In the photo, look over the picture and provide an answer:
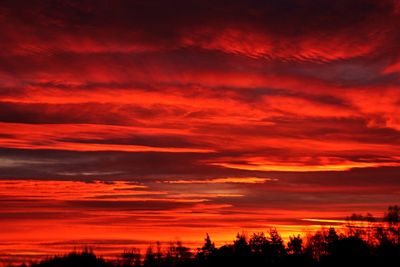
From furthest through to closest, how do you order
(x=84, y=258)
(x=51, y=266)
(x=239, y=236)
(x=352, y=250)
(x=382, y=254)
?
(x=239, y=236), (x=352, y=250), (x=382, y=254), (x=84, y=258), (x=51, y=266)

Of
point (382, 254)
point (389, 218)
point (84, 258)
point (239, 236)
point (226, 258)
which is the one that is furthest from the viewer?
point (239, 236)

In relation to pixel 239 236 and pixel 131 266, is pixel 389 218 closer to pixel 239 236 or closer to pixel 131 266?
pixel 239 236

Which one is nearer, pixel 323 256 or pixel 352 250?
pixel 352 250

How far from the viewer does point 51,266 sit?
9788 centimetres

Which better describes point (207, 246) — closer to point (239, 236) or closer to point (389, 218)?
point (239, 236)

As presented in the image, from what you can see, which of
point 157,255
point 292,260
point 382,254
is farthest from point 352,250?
point 157,255

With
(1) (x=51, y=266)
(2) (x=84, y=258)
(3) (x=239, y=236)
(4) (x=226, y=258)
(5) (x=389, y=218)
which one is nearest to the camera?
(1) (x=51, y=266)

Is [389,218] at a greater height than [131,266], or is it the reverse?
[389,218]

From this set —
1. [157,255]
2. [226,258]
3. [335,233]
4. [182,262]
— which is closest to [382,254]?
[335,233]

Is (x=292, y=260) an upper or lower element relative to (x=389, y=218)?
lower

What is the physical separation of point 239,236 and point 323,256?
38360 mm

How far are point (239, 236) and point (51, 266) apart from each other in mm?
92680

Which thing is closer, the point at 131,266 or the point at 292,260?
the point at 131,266

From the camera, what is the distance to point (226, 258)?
15738 centimetres
